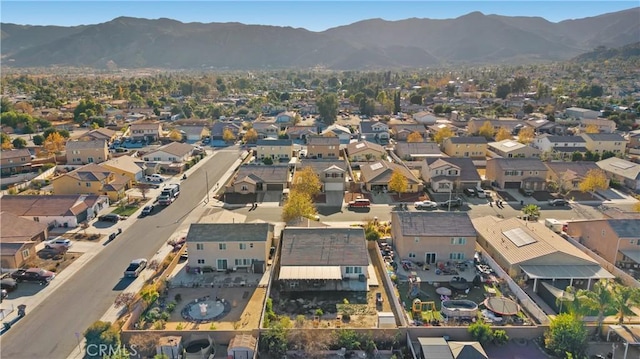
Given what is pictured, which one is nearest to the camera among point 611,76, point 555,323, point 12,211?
point 555,323

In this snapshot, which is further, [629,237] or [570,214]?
[570,214]

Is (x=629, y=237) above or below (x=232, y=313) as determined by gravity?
above

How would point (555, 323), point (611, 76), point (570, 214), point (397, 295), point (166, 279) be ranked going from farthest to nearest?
point (611, 76) → point (570, 214) → point (166, 279) → point (397, 295) → point (555, 323)

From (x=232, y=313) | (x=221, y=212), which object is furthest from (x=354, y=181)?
(x=232, y=313)

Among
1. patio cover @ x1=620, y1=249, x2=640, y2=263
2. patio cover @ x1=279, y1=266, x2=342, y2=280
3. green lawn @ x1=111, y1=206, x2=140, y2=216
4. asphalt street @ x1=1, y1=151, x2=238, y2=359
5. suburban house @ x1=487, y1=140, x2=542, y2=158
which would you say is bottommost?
asphalt street @ x1=1, y1=151, x2=238, y2=359

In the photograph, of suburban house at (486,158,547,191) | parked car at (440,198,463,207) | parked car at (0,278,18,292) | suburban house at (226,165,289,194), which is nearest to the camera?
parked car at (0,278,18,292)

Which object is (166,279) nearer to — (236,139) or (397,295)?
(397,295)

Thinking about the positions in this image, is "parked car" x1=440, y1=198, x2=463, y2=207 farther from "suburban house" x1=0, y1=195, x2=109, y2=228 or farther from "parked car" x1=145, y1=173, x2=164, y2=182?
"suburban house" x1=0, y1=195, x2=109, y2=228

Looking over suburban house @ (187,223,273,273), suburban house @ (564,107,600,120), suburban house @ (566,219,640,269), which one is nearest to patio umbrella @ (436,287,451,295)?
suburban house @ (187,223,273,273)
